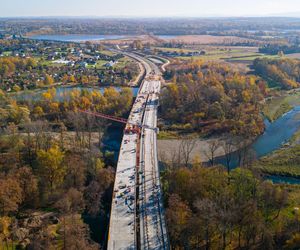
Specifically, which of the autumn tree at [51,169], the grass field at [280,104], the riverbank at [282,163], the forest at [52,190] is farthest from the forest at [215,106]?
the autumn tree at [51,169]

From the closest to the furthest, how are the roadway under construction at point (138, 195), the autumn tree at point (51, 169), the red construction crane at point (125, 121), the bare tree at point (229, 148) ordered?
the roadway under construction at point (138, 195), the autumn tree at point (51, 169), the bare tree at point (229, 148), the red construction crane at point (125, 121)

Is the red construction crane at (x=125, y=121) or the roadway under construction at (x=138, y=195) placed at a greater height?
the red construction crane at (x=125, y=121)

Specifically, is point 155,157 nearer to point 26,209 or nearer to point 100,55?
point 26,209

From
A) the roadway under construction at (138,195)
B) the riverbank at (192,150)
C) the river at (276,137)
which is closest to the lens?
the roadway under construction at (138,195)

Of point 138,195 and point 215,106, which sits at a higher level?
point 215,106

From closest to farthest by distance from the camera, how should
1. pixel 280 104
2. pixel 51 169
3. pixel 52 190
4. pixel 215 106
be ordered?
pixel 52 190 → pixel 51 169 → pixel 215 106 → pixel 280 104

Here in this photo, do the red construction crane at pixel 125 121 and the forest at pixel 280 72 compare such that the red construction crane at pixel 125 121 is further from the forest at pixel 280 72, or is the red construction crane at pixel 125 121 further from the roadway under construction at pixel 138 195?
the forest at pixel 280 72

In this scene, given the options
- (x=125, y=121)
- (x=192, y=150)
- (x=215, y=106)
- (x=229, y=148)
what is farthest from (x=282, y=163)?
(x=125, y=121)

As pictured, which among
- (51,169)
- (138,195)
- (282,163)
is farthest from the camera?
(282,163)

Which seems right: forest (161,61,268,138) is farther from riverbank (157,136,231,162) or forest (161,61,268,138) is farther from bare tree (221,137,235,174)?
bare tree (221,137,235,174)

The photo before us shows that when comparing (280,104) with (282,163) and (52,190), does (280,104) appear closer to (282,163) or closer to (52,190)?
(282,163)

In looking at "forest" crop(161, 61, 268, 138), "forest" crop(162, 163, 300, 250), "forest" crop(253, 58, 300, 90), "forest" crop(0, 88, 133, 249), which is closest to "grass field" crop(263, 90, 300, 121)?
"forest" crop(161, 61, 268, 138)

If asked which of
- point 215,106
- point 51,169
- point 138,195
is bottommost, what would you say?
point 138,195
